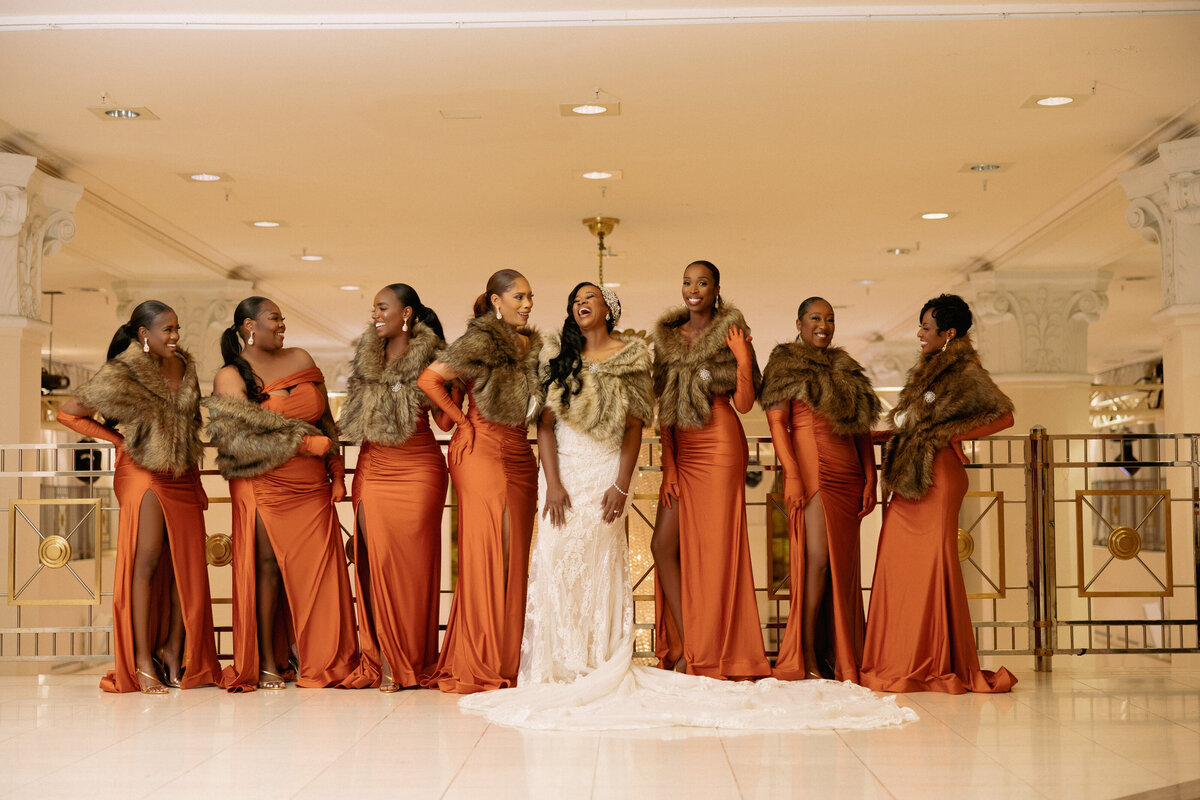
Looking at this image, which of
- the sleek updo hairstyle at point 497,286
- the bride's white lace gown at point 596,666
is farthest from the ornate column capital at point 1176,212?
the sleek updo hairstyle at point 497,286

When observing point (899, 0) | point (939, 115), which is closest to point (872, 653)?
point (899, 0)

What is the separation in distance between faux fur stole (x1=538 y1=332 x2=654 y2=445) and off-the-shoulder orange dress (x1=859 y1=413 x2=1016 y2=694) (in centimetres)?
132

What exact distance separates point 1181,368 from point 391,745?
6221 millimetres

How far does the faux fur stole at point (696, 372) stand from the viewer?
513 cm

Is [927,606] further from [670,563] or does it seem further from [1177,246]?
[1177,246]

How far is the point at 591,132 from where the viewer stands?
7.93 m

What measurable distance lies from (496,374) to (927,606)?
6.89 feet

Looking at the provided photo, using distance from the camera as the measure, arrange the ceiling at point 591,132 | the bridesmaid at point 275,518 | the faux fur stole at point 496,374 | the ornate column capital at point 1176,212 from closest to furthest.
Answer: the faux fur stole at point 496,374 → the bridesmaid at point 275,518 → the ceiling at point 591,132 → the ornate column capital at point 1176,212

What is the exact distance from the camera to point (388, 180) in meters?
9.22

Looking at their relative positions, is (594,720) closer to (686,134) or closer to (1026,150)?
(686,134)

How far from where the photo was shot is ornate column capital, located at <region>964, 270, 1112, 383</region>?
41.8 ft

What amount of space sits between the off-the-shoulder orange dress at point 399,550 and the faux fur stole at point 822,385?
61.3 inches

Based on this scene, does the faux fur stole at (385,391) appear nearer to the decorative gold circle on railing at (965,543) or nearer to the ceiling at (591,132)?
the ceiling at (591,132)

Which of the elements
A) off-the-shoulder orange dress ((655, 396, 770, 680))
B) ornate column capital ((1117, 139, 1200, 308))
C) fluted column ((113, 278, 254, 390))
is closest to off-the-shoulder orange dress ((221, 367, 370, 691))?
off-the-shoulder orange dress ((655, 396, 770, 680))
